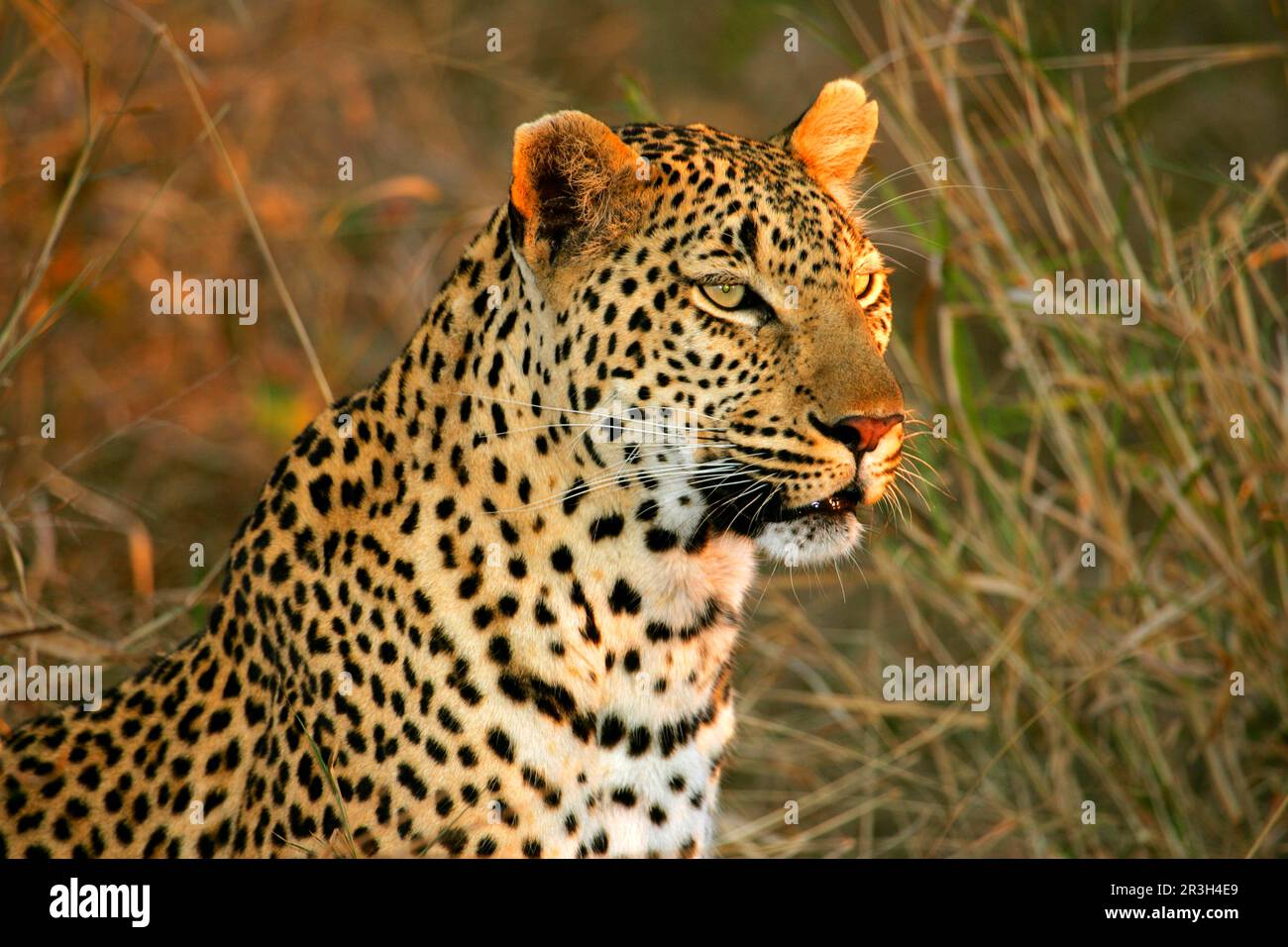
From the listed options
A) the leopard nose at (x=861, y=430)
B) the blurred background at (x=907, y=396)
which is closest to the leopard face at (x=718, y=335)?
the leopard nose at (x=861, y=430)

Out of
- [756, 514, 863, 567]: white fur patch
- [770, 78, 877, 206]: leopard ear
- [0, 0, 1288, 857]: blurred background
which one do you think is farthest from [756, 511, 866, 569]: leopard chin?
[770, 78, 877, 206]: leopard ear

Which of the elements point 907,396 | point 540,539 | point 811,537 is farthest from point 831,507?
point 907,396

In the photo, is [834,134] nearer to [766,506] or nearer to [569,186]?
[569,186]

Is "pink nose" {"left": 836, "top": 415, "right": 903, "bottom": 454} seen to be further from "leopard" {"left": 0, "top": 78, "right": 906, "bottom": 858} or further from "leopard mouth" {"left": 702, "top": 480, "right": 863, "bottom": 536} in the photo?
"leopard mouth" {"left": 702, "top": 480, "right": 863, "bottom": 536}

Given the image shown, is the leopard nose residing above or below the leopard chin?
above

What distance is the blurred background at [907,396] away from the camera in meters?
5.62

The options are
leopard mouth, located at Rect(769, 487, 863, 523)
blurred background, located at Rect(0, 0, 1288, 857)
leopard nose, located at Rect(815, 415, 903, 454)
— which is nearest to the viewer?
leopard nose, located at Rect(815, 415, 903, 454)

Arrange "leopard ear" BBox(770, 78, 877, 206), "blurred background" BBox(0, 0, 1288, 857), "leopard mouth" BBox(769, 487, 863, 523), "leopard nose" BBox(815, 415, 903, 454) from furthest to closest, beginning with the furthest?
"blurred background" BBox(0, 0, 1288, 857)
"leopard ear" BBox(770, 78, 877, 206)
"leopard mouth" BBox(769, 487, 863, 523)
"leopard nose" BBox(815, 415, 903, 454)

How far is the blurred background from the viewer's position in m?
5.62

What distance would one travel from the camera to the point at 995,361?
10234mm

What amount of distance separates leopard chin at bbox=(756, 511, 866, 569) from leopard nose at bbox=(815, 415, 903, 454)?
25cm
